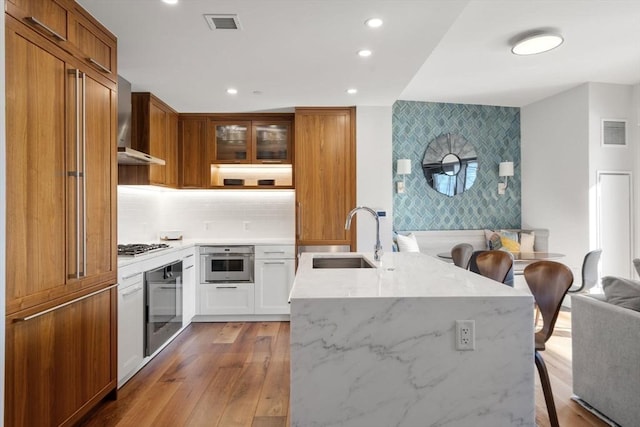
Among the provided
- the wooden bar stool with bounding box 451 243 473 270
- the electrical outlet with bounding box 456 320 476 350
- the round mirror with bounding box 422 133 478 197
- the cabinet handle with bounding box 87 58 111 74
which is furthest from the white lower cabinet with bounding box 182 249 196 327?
the round mirror with bounding box 422 133 478 197

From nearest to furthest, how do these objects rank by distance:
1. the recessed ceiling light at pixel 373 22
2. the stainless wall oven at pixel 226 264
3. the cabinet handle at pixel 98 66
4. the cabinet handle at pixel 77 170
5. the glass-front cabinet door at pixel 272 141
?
1. the cabinet handle at pixel 77 170
2. the cabinet handle at pixel 98 66
3. the recessed ceiling light at pixel 373 22
4. the stainless wall oven at pixel 226 264
5. the glass-front cabinet door at pixel 272 141

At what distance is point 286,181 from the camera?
16.6ft

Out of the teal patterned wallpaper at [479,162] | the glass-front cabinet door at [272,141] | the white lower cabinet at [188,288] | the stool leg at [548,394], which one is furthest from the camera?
the teal patterned wallpaper at [479,162]

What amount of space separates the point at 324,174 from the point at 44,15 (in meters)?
2.94

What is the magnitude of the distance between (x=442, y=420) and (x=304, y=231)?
3042 millimetres

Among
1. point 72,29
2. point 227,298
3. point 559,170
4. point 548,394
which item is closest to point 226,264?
point 227,298

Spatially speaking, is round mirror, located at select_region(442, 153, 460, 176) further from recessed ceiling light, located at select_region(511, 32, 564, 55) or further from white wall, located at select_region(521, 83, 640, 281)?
recessed ceiling light, located at select_region(511, 32, 564, 55)

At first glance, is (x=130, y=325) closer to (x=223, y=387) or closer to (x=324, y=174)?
(x=223, y=387)

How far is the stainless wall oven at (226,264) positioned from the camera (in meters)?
4.42

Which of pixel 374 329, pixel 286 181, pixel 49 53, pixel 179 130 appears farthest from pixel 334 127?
pixel 374 329

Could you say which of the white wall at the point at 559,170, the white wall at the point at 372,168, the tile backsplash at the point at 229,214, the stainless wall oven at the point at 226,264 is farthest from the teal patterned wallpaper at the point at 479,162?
the stainless wall oven at the point at 226,264

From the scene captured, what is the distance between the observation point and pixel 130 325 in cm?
291

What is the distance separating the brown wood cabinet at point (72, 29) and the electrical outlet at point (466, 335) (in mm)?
2348

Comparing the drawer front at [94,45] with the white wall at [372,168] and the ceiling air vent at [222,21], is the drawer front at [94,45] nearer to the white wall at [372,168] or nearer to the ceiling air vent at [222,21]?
the ceiling air vent at [222,21]
